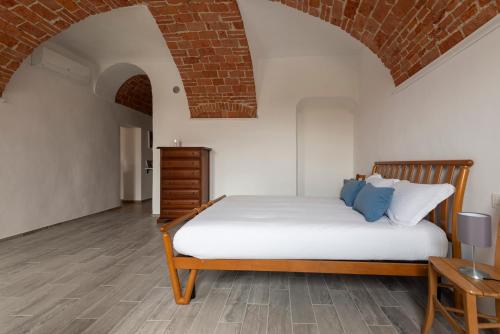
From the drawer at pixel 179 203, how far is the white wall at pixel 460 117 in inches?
124

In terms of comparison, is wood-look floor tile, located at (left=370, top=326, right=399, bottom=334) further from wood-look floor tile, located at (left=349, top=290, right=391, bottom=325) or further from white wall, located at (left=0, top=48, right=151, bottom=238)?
white wall, located at (left=0, top=48, right=151, bottom=238)

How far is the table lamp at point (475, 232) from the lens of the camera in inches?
48.6

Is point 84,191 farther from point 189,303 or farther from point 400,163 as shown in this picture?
point 400,163

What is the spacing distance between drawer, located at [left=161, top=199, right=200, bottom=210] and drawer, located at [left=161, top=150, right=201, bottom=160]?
0.78 meters

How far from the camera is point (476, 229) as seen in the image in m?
1.25

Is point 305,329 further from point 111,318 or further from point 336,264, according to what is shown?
point 111,318

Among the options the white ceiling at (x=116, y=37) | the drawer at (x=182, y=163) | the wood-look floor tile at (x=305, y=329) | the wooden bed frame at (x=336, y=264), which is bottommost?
the wood-look floor tile at (x=305, y=329)

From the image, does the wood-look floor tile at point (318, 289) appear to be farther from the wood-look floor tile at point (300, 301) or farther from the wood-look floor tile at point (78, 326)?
the wood-look floor tile at point (78, 326)

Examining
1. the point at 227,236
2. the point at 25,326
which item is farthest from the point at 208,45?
the point at 25,326

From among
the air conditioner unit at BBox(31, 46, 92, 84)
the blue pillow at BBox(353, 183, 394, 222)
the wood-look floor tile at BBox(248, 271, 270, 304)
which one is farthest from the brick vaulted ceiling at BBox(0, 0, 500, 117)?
the wood-look floor tile at BBox(248, 271, 270, 304)

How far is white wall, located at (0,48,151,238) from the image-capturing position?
3478 mm

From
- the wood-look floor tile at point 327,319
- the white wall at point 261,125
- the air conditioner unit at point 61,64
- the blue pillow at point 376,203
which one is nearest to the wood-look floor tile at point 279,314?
the wood-look floor tile at point 327,319

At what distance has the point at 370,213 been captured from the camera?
6.49 feet

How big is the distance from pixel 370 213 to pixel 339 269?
0.54 meters
